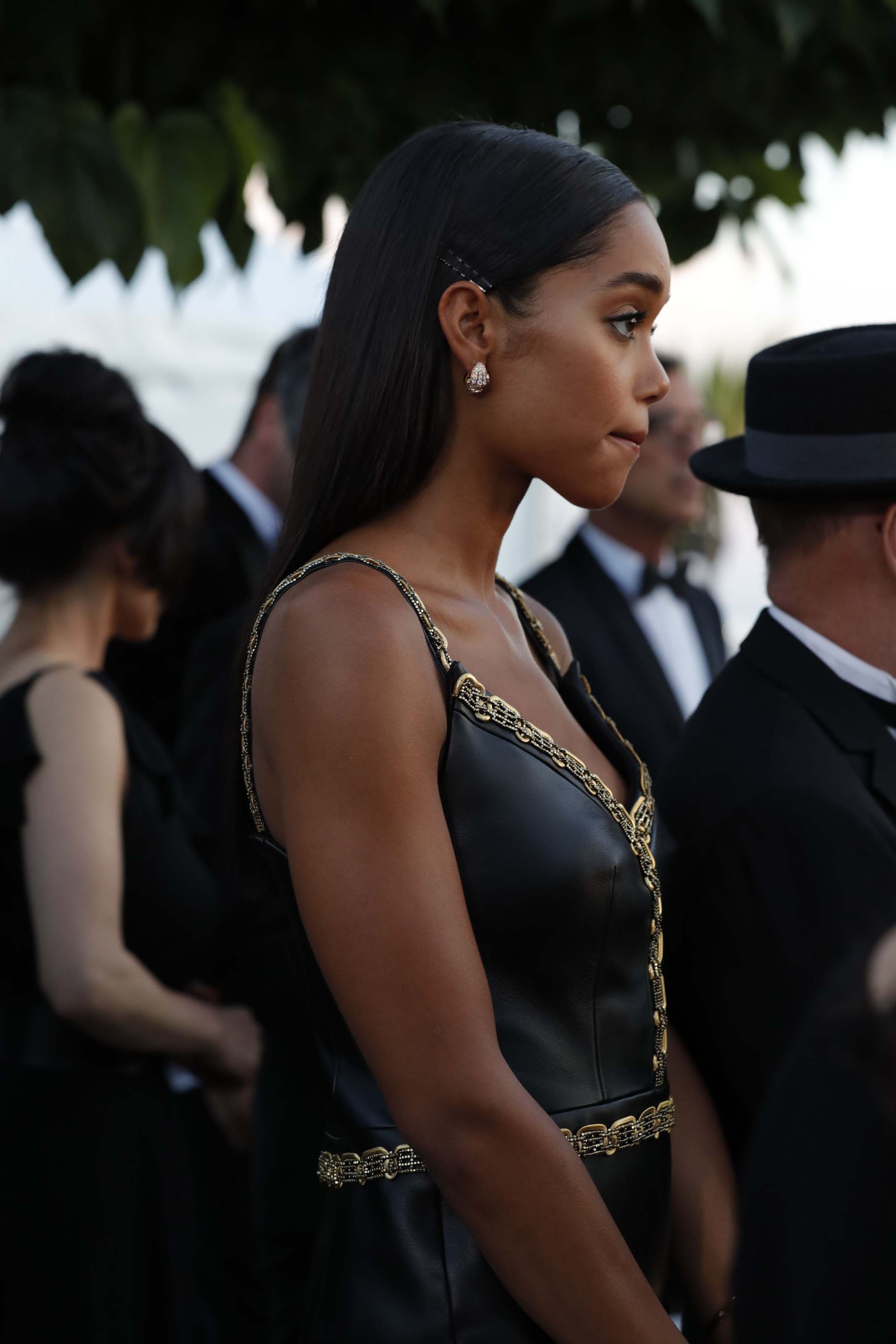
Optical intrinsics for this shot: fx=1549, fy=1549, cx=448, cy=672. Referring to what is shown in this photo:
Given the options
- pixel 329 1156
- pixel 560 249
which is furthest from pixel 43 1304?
pixel 560 249

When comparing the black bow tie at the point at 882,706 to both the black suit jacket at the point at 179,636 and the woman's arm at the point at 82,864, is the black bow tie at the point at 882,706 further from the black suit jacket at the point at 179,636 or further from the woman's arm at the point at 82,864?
the black suit jacket at the point at 179,636

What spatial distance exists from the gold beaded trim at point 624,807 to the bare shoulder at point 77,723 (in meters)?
1.21

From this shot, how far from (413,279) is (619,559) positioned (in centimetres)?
308

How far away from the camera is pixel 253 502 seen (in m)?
4.02

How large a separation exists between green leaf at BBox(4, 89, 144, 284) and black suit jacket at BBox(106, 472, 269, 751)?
43.4 inches

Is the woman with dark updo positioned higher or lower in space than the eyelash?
lower

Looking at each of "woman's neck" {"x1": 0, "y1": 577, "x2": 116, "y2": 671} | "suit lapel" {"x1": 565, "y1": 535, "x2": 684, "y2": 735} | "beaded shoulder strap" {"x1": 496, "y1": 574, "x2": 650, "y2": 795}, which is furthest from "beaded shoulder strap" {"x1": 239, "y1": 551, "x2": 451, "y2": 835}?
"suit lapel" {"x1": 565, "y1": 535, "x2": 684, "y2": 735}

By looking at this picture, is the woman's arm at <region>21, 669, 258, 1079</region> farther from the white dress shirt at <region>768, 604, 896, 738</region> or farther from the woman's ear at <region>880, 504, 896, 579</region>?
the woman's ear at <region>880, 504, 896, 579</region>

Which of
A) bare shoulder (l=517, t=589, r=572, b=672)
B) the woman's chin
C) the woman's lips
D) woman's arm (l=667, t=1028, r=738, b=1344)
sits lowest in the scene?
woman's arm (l=667, t=1028, r=738, b=1344)

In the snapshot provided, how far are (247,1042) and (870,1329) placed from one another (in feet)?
6.82

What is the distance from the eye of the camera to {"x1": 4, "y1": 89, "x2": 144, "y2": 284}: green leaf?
283cm

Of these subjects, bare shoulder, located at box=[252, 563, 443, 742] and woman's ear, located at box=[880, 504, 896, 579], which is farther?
woman's ear, located at box=[880, 504, 896, 579]

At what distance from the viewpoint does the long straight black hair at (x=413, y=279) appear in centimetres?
155

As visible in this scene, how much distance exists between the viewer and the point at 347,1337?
149cm
